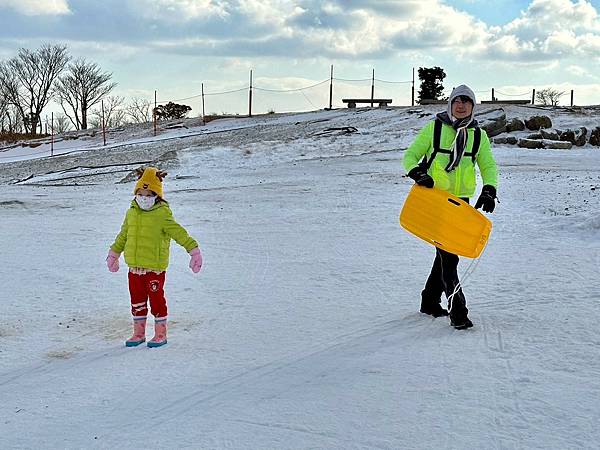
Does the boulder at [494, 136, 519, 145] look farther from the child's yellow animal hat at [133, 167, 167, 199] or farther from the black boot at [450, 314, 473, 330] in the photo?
the child's yellow animal hat at [133, 167, 167, 199]

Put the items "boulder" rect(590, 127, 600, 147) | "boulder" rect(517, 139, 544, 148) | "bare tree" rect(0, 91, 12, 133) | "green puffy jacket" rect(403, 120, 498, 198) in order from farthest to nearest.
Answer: "bare tree" rect(0, 91, 12, 133), "boulder" rect(590, 127, 600, 147), "boulder" rect(517, 139, 544, 148), "green puffy jacket" rect(403, 120, 498, 198)

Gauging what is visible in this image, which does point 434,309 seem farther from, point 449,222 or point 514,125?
point 514,125

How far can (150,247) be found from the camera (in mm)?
4926

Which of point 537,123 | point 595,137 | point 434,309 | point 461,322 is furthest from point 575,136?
point 461,322

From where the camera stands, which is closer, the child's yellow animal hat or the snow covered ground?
the snow covered ground

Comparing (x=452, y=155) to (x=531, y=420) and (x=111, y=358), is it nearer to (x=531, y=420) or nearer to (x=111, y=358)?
(x=531, y=420)

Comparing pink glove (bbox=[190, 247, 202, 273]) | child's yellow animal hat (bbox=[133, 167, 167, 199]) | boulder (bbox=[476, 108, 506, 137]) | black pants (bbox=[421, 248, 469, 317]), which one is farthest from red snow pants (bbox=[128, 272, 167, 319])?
boulder (bbox=[476, 108, 506, 137])

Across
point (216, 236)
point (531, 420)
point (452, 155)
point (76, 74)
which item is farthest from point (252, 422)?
point (76, 74)

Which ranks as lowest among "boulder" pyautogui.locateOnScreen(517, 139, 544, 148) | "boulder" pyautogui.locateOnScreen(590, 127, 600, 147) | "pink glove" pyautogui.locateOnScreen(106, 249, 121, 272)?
"pink glove" pyautogui.locateOnScreen(106, 249, 121, 272)

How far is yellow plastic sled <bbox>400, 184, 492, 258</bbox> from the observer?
495cm

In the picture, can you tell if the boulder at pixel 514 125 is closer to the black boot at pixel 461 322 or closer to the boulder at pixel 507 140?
the boulder at pixel 507 140

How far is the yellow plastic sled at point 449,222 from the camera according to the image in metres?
4.95

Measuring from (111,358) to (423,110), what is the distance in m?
24.8

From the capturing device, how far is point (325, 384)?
4.11 meters
